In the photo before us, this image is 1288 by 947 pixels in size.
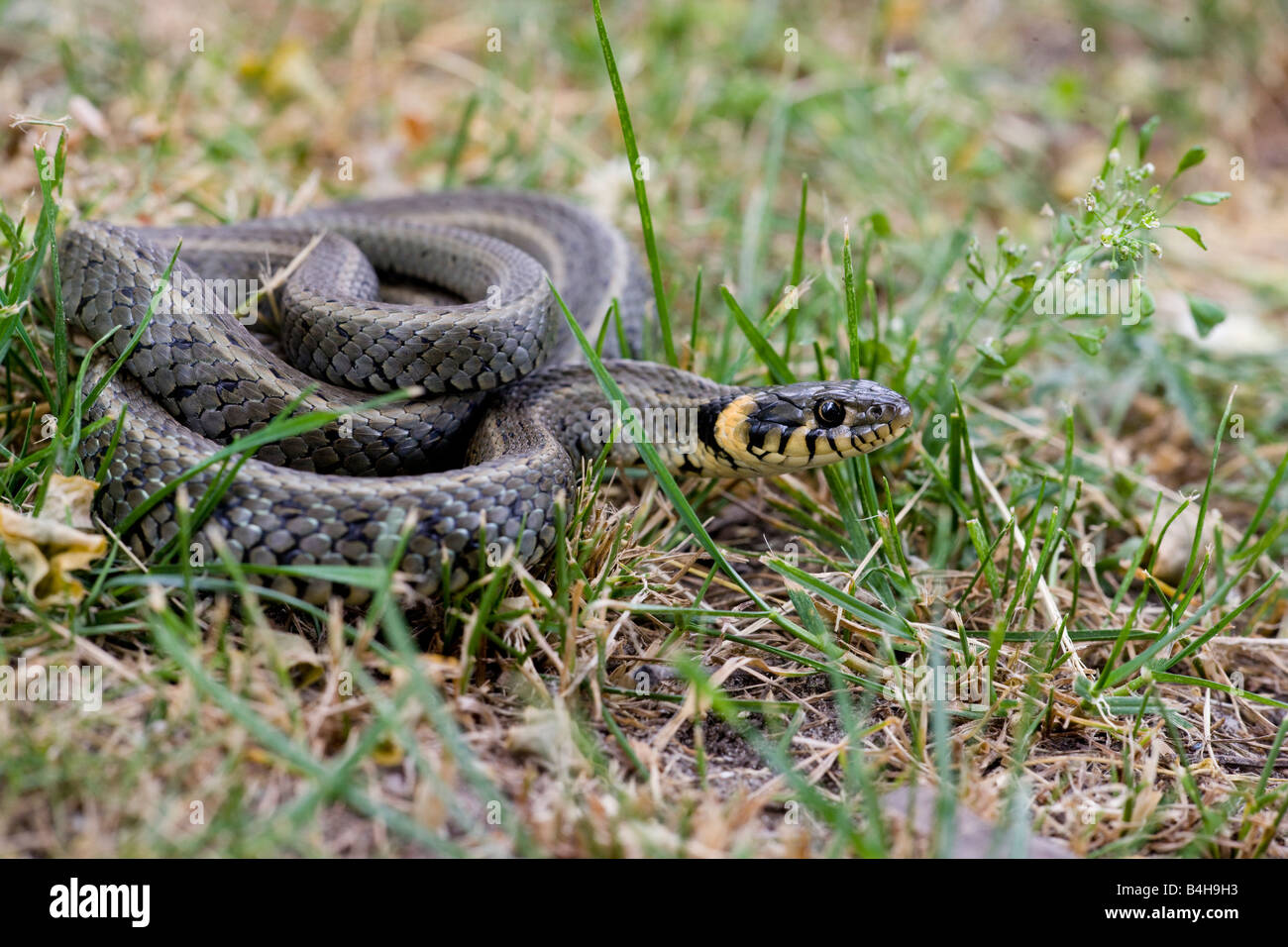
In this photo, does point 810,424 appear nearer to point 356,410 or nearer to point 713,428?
point 713,428

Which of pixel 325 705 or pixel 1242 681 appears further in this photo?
pixel 1242 681

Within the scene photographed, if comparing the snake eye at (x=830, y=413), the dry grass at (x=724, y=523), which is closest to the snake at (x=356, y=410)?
the snake eye at (x=830, y=413)

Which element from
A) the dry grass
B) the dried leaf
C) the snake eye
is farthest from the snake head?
the dried leaf

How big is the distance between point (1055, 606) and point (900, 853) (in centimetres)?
190

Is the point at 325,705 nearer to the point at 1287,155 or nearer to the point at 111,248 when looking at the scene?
the point at 111,248

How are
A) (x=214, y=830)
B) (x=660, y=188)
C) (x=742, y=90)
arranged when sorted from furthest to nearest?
(x=742, y=90) → (x=660, y=188) → (x=214, y=830)

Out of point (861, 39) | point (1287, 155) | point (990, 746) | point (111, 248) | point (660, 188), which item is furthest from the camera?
point (861, 39)

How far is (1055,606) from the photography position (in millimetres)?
4637

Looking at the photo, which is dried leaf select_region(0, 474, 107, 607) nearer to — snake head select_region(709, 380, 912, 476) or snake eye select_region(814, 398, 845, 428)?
snake head select_region(709, 380, 912, 476)

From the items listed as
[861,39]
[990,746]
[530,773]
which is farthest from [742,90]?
[530,773]

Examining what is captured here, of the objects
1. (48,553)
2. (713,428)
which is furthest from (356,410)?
(713,428)

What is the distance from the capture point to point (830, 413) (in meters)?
4.85

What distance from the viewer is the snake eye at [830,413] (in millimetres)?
4844

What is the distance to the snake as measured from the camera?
391cm
